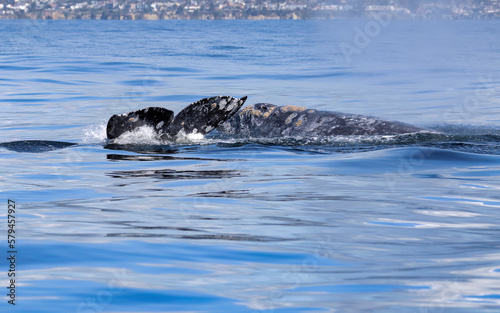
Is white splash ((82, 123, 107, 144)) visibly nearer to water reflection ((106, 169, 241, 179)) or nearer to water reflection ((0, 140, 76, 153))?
water reflection ((0, 140, 76, 153))

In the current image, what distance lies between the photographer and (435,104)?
1917 centimetres

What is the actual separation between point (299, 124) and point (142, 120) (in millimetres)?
2541

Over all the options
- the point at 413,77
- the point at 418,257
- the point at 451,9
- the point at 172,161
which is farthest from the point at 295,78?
the point at 451,9

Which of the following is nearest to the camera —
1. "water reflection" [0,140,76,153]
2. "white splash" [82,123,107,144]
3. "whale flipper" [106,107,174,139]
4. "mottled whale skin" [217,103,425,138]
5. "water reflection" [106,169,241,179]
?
"water reflection" [106,169,241,179]

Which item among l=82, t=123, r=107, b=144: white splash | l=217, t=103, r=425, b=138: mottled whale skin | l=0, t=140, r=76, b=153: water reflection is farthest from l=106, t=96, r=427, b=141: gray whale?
l=0, t=140, r=76, b=153: water reflection

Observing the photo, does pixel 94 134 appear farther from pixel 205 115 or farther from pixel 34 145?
pixel 205 115

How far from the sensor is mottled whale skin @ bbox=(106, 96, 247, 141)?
36.0 ft

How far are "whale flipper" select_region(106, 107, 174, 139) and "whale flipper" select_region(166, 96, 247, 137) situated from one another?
0.64 ft

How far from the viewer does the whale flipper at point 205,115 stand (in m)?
10.9

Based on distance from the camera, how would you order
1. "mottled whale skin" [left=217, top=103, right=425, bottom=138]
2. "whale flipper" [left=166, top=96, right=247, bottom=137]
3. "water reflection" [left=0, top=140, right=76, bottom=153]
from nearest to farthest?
"whale flipper" [left=166, top=96, right=247, bottom=137] → "water reflection" [left=0, top=140, right=76, bottom=153] → "mottled whale skin" [left=217, top=103, right=425, bottom=138]

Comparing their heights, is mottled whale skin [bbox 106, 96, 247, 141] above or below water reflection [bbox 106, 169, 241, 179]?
above

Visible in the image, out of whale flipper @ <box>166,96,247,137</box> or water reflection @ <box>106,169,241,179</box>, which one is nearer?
water reflection @ <box>106,169,241,179</box>

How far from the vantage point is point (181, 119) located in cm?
1146

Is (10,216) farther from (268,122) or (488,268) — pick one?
(268,122)
